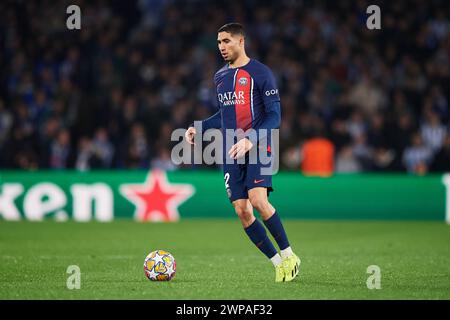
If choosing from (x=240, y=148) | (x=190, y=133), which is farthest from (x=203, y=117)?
(x=240, y=148)

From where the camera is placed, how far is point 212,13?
21.1m

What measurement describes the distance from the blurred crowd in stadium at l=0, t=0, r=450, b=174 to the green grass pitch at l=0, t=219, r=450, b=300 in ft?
7.73

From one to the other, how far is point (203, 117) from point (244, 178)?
1030 centimetres

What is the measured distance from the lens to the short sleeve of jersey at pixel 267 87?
8531 mm

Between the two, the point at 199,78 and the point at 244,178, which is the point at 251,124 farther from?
the point at 199,78

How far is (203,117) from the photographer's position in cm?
1880

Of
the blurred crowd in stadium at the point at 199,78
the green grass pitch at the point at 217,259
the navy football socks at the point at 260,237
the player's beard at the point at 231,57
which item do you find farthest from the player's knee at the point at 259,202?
the blurred crowd in stadium at the point at 199,78

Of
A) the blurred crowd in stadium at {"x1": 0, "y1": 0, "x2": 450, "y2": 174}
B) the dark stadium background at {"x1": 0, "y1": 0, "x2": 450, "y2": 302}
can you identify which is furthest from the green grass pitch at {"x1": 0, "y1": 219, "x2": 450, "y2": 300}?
the blurred crowd in stadium at {"x1": 0, "y1": 0, "x2": 450, "y2": 174}

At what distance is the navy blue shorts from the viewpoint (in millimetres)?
8430

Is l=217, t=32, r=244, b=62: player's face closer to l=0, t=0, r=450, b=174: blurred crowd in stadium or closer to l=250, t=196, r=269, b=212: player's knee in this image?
l=250, t=196, r=269, b=212: player's knee

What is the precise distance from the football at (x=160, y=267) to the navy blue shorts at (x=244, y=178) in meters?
0.85

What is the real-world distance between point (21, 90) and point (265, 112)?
40.8ft
